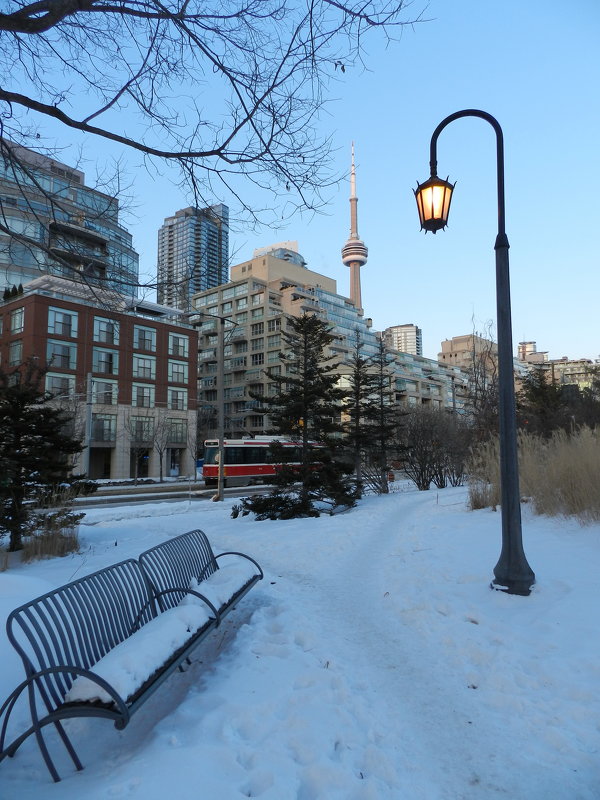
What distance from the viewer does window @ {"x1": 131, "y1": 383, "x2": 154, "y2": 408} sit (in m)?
48.1

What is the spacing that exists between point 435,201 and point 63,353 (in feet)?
139

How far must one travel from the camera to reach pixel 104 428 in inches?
1800

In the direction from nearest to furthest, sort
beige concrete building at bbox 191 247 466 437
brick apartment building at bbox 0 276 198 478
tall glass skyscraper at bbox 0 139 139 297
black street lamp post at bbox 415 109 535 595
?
black street lamp post at bbox 415 109 535 595
tall glass skyscraper at bbox 0 139 139 297
brick apartment building at bbox 0 276 198 478
beige concrete building at bbox 191 247 466 437

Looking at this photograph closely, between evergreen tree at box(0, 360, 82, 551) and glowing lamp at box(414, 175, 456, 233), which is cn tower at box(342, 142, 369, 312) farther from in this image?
glowing lamp at box(414, 175, 456, 233)

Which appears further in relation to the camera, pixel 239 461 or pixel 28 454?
pixel 239 461

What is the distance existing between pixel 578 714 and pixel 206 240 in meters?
6.17

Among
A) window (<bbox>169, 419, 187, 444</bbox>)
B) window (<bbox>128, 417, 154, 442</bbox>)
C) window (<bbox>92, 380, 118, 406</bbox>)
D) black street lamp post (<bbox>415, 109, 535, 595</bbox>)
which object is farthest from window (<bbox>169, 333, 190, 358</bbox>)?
black street lamp post (<bbox>415, 109, 535, 595</bbox>)

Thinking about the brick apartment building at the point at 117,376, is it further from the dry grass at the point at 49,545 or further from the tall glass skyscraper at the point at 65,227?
the tall glass skyscraper at the point at 65,227

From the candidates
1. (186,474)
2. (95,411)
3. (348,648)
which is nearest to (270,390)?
(186,474)

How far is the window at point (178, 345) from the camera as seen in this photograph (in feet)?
169

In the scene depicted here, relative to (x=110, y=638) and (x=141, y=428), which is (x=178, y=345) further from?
(x=110, y=638)

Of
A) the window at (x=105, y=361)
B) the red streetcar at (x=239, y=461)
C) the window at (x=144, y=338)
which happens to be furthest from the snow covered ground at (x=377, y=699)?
the window at (x=144, y=338)

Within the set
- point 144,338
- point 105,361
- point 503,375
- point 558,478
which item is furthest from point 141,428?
point 503,375

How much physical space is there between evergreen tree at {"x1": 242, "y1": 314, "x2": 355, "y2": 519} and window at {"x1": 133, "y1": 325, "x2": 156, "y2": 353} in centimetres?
3553
